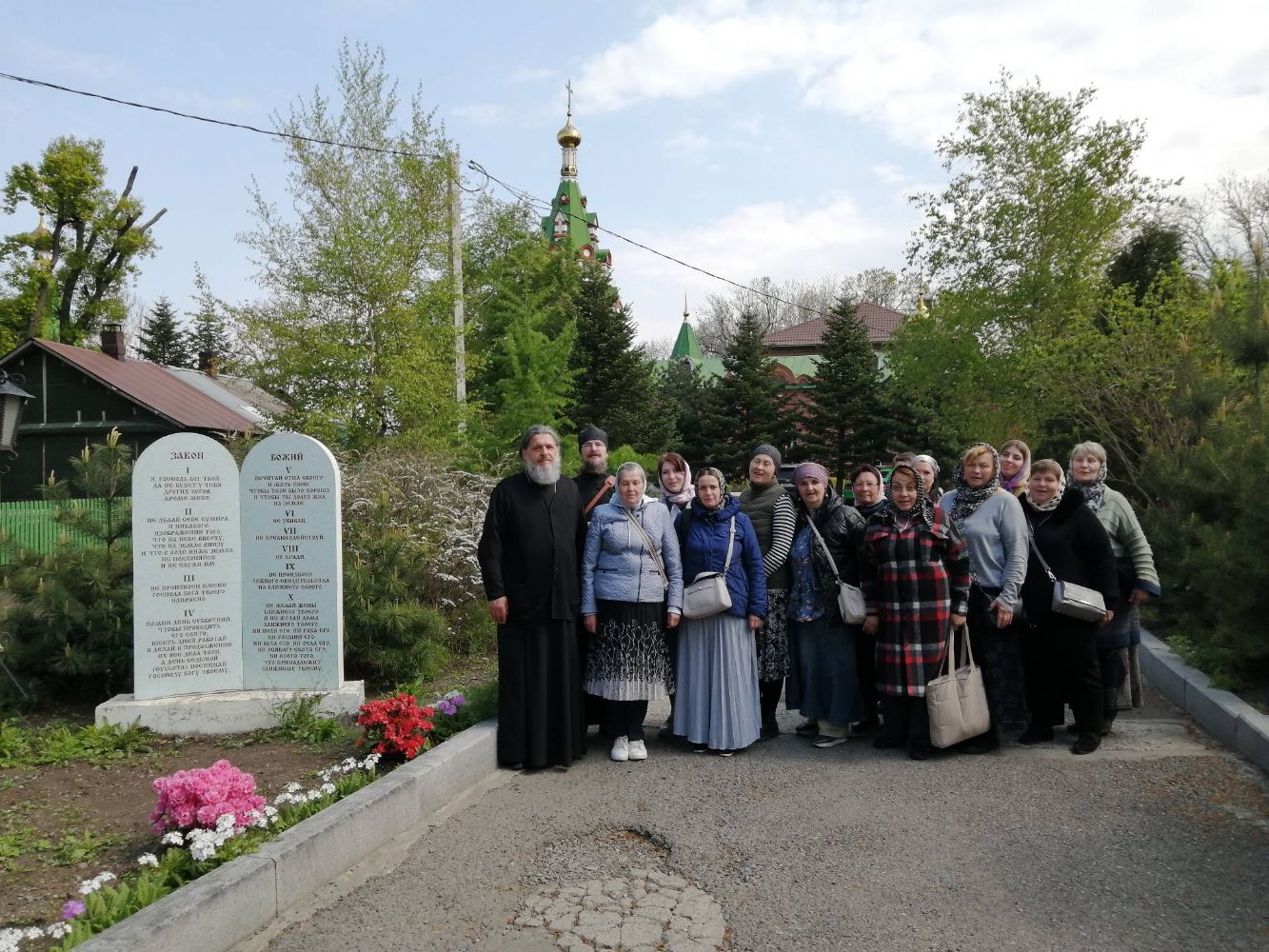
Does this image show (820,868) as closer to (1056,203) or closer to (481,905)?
(481,905)

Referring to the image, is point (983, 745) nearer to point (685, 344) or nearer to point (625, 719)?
point (625, 719)

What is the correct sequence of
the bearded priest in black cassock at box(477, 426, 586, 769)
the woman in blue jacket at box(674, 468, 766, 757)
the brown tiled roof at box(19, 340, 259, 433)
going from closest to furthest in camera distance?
the bearded priest in black cassock at box(477, 426, 586, 769) < the woman in blue jacket at box(674, 468, 766, 757) < the brown tiled roof at box(19, 340, 259, 433)

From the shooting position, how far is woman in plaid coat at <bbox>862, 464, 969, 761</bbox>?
5.46 metres

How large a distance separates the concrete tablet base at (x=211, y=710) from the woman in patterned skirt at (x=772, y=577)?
8.76ft

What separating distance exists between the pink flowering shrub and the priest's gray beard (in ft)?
7.65

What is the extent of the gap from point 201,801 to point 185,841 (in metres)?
0.19

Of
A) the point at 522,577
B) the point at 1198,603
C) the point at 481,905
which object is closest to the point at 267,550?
the point at 522,577

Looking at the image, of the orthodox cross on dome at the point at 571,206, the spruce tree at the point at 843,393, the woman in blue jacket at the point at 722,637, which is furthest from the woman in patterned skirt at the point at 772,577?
the orthodox cross on dome at the point at 571,206

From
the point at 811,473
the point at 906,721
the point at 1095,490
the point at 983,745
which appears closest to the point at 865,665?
the point at 906,721

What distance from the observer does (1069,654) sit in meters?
5.54

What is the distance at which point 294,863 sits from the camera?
12.2 ft

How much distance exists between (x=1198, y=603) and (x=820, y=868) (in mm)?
5726

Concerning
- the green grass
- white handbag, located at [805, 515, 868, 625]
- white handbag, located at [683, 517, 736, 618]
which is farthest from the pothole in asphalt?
the green grass

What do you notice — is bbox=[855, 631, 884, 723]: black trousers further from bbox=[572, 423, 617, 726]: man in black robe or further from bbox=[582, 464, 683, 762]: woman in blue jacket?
bbox=[572, 423, 617, 726]: man in black robe
